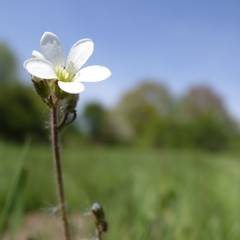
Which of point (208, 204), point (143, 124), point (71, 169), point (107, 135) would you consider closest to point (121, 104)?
point (143, 124)

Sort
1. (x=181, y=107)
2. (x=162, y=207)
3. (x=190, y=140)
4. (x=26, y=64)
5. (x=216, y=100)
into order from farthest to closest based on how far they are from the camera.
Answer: (x=216, y=100), (x=181, y=107), (x=190, y=140), (x=162, y=207), (x=26, y=64)

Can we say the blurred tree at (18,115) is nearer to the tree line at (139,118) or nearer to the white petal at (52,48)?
the tree line at (139,118)

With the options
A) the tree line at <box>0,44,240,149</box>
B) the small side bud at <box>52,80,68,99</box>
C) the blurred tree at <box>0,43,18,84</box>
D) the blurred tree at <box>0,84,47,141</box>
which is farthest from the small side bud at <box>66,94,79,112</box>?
the blurred tree at <box>0,43,18,84</box>

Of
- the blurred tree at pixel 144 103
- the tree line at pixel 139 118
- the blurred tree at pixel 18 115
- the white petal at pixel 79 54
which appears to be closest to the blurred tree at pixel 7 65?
the tree line at pixel 139 118

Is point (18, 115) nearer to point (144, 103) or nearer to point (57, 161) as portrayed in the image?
point (144, 103)

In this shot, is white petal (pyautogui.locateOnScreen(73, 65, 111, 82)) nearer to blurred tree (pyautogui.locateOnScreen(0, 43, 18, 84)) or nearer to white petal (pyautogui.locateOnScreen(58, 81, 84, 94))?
white petal (pyautogui.locateOnScreen(58, 81, 84, 94))

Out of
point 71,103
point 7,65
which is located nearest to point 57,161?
point 71,103

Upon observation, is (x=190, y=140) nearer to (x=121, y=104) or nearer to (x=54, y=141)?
(x=121, y=104)
